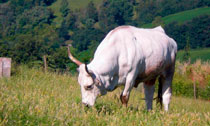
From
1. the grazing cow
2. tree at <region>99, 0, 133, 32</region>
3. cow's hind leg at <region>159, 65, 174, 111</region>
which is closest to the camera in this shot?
the grazing cow

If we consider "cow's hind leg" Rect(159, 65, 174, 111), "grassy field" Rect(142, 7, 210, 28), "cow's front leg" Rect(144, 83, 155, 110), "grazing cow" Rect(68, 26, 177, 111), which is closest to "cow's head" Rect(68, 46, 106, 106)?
"grazing cow" Rect(68, 26, 177, 111)

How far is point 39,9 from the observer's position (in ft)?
354

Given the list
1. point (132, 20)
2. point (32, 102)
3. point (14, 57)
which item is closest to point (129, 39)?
point (32, 102)

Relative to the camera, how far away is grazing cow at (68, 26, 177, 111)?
8.28 m

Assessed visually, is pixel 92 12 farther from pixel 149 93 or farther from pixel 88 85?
pixel 88 85

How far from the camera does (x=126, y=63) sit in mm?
8961

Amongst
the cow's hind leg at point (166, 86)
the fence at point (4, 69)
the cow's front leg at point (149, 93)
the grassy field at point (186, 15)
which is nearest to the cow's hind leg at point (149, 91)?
the cow's front leg at point (149, 93)

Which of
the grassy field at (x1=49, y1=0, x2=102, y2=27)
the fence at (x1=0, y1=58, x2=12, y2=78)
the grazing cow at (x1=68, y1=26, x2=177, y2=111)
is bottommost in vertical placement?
the grassy field at (x1=49, y1=0, x2=102, y2=27)

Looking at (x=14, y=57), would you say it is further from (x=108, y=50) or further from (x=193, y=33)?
(x=193, y=33)

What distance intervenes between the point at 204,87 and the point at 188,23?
198ft

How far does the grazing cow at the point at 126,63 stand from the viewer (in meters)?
8.28

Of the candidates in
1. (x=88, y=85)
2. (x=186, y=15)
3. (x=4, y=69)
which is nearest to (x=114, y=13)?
(x=186, y=15)

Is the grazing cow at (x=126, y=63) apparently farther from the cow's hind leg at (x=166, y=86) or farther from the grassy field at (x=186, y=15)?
the grassy field at (x=186, y=15)

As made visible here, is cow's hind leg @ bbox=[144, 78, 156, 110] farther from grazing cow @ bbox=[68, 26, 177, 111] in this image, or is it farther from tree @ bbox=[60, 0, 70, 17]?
tree @ bbox=[60, 0, 70, 17]
